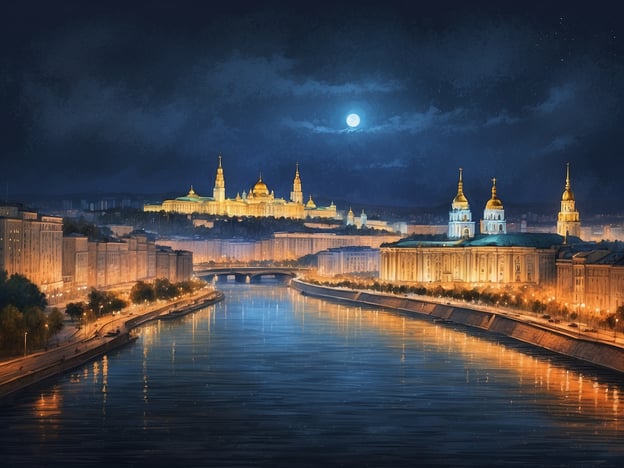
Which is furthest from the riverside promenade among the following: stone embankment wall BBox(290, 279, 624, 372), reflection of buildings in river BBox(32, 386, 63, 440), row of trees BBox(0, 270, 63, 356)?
stone embankment wall BBox(290, 279, 624, 372)

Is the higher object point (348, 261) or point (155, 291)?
point (348, 261)

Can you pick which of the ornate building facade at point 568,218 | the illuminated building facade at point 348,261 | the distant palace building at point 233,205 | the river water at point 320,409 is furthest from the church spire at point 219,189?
the river water at point 320,409

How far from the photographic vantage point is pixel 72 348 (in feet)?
142

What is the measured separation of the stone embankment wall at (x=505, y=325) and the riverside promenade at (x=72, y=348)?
13024 mm

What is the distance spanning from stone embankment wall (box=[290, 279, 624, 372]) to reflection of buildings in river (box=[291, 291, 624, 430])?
1157 millimetres

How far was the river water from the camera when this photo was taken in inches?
1093

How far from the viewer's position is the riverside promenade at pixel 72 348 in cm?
3556

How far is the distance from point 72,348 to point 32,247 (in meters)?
24.5

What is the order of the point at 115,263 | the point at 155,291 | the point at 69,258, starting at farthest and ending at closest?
the point at 115,263, the point at 155,291, the point at 69,258

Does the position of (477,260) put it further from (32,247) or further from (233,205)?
(233,205)

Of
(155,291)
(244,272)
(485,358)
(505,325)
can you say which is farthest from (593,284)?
(244,272)

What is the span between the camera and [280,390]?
36594 millimetres

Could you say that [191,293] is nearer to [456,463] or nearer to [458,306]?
[458,306]

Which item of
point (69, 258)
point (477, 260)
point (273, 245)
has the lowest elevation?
point (69, 258)
